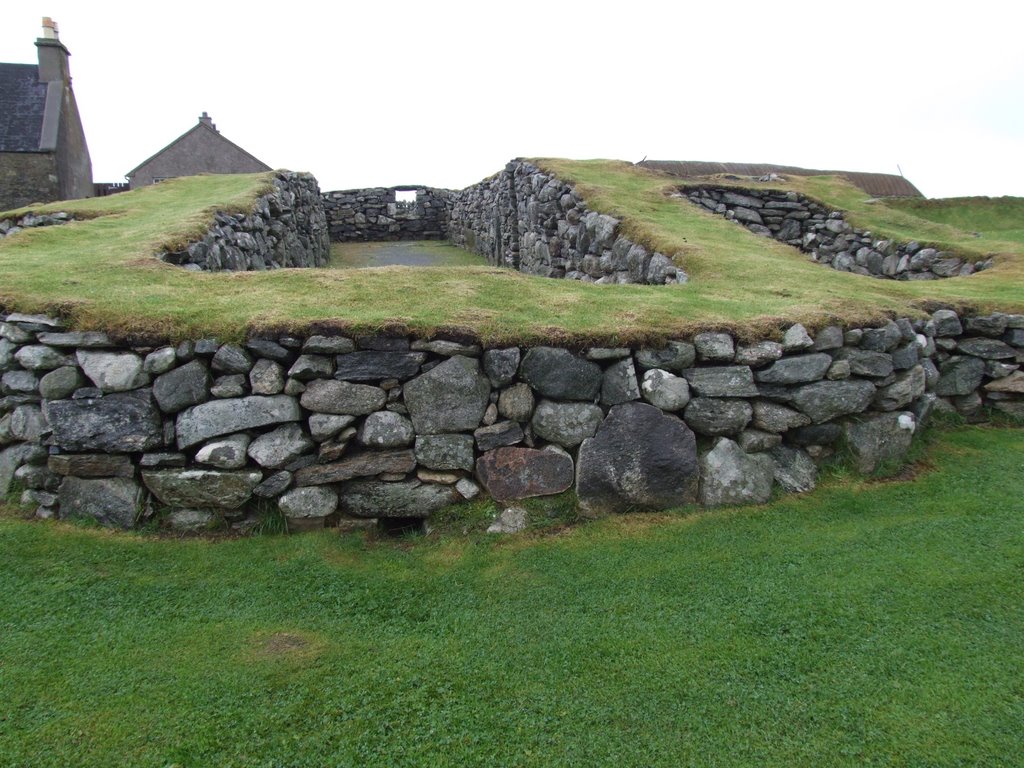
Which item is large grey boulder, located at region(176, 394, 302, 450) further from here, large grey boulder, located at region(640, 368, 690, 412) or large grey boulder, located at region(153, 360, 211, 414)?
large grey boulder, located at region(640, 368, 690, 412)

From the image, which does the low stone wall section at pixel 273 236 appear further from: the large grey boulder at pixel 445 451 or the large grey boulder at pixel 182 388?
the large grey boulder at pixel 445 451

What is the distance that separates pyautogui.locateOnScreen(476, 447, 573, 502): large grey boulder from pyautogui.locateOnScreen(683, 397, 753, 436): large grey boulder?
40.2 inches

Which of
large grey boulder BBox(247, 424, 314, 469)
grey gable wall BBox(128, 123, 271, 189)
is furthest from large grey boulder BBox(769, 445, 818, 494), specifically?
grey gable wall BBox(128, 123, 271, 189)

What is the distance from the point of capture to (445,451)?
184 inches

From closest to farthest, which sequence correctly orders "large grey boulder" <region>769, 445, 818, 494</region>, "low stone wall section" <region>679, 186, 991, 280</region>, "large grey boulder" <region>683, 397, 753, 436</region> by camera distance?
"large grey boulder" <region>683, 397, 753, 436</region>
"large grey boulder" <region>769, 445, 818, 494</region>
"low stone wall section" <region>679, 186, 991, 280</region>

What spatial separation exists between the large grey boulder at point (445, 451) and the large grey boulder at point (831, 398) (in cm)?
263

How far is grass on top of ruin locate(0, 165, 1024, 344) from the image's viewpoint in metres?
4.81

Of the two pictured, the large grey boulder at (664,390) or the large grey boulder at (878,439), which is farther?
the large grey boulder at (878,439)

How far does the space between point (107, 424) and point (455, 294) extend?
2.85 metres

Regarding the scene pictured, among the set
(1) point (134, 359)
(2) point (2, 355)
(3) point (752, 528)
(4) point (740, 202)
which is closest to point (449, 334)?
(1) point (134, 359)

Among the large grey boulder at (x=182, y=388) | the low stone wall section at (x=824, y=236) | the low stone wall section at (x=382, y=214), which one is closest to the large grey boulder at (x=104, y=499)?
the large grey boulder at (x=182, y=388)

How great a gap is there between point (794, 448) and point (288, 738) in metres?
4.16

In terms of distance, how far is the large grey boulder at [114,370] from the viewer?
4.48 meters

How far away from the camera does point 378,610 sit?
12.4 ft
